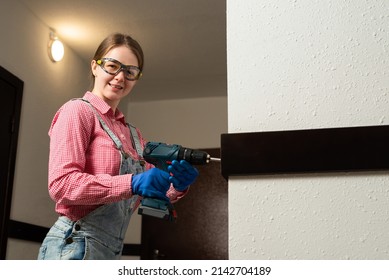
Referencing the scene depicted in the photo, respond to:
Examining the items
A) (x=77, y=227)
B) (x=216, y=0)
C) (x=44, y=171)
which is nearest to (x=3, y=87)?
(x=44, y=171)

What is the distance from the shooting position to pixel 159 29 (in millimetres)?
3475

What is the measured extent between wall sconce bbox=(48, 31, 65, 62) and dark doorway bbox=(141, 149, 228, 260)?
162 cm

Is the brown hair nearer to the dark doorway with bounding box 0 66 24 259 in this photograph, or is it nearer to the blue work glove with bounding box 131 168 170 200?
the blue work glove with bounding box 131 168 170 200

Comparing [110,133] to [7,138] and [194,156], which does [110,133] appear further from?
[7,138]

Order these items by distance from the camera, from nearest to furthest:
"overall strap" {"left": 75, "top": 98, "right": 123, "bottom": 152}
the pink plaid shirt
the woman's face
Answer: the pink plaid shirt < "overall strap" {"left": 75, "top": 98, "right": 123, "bottom": 152} < the woman's face

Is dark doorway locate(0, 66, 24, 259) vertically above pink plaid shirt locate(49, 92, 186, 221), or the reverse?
dark doorway locate(0, 66, 24, 259)

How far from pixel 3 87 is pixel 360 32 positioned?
8.12 feet

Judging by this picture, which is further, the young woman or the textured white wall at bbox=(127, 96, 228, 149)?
the textured white wall at bbox=(127, 96, 228, 149)

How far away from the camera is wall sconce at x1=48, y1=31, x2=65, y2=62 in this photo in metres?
3.51

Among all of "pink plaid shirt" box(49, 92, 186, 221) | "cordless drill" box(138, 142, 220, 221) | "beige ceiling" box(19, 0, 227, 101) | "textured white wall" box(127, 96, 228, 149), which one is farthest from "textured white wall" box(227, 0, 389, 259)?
"textured white wall" box(127, 96, 228, 149)

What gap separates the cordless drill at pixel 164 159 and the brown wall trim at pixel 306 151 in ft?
1.04

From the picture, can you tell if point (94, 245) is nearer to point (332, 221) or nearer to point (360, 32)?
point (332, 221)

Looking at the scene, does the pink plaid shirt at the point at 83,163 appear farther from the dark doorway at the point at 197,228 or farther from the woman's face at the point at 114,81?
the dark doorway at the point at 197,228

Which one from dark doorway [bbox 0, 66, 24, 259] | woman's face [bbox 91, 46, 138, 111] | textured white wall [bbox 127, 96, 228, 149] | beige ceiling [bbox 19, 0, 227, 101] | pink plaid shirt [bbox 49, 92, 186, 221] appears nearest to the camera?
pink plaid shirt [bbox 49, 92, 186, 221]
